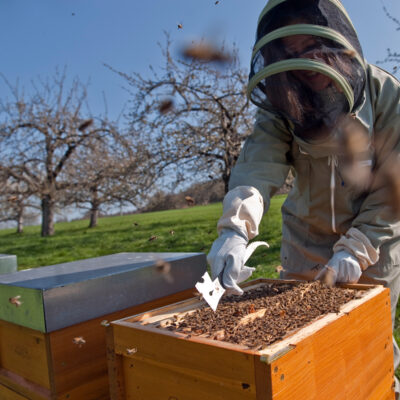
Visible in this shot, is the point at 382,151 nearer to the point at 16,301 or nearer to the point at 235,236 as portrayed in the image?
the point at 235,236

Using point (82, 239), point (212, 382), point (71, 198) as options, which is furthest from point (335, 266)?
point (71, 198)

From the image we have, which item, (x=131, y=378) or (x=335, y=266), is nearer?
(x=131, y=378)

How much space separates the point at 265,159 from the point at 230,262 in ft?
2.33

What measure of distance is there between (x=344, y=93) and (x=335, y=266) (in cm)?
84

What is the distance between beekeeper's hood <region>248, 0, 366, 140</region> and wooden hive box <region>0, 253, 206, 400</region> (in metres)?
0.99

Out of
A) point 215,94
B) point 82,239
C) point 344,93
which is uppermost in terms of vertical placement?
point 215,94

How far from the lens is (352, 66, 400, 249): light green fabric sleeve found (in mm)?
1947

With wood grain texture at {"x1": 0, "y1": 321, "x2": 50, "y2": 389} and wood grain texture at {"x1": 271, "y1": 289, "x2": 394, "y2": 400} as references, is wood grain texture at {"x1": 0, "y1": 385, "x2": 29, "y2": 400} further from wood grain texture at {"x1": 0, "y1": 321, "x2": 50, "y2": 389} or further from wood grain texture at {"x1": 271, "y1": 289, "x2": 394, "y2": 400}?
wood grain texture at {"x1": 271, "y1": 289, "x2": 394, "y2": 400}

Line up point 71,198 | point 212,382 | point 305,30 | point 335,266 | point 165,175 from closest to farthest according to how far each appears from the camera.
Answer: point 212,382 < point 305,30 < point 335,266 < point 165,175 < point 71,198

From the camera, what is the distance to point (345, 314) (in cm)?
129

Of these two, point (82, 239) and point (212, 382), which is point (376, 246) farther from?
point (82, 239)

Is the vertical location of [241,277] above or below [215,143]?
below

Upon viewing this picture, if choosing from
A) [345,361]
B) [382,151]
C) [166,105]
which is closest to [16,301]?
[345,361]

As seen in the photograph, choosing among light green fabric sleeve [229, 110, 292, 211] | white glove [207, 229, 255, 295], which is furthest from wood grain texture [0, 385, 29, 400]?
light green fabric sleeve [229, 110, 292, 211]
